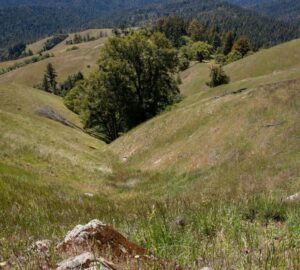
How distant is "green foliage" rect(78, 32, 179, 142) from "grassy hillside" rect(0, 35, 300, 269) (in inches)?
231

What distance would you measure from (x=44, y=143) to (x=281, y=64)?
6238 cm

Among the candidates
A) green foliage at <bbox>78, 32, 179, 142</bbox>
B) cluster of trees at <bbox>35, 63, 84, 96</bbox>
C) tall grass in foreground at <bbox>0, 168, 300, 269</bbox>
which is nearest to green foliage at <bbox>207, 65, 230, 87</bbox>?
green foliage at <bbox>78, 32, 179, 142</bbox>

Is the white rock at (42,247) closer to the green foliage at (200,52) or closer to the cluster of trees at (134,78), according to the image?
the cluster of trees at (134,78)

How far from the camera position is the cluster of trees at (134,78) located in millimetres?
59000

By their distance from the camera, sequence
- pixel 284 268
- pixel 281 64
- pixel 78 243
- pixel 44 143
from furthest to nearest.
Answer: pixel 281 64 < pixel 44 143 < pixel 78 243 < pixel 284 268

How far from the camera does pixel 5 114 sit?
46938 millimetres

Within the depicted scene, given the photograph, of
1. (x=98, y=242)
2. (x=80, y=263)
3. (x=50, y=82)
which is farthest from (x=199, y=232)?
(x=50, y=82)

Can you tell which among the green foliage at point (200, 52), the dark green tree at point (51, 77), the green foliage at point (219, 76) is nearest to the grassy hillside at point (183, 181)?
the green foliage at point (219, 76)

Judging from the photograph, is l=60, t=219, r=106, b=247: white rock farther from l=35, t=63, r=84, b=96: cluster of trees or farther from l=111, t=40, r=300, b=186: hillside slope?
l=35, t=63, r=84, b=96: cluster of trees

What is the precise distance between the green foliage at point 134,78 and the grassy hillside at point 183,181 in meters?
5.87

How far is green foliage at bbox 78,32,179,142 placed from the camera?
194ft

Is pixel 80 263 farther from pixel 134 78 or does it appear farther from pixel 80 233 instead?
pixel 134 78

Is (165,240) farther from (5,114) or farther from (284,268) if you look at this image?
(5,114)

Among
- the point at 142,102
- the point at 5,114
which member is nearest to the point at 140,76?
the point at 142,102
